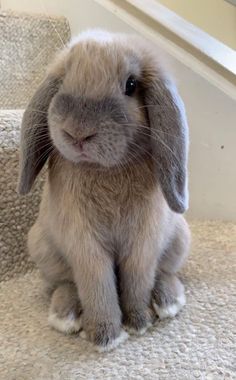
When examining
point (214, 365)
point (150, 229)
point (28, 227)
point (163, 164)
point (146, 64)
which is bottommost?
point (28, 227)

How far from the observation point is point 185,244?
1.18 meters

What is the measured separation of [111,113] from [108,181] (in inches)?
5.7

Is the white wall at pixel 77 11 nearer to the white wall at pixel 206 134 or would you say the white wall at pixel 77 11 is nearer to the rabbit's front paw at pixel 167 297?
the white wall at pixel 206 134

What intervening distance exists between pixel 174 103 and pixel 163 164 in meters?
0.10

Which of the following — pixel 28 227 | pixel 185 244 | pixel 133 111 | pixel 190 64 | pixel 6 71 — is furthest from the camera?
pixel 6 71

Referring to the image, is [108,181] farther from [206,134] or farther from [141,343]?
[206,134]

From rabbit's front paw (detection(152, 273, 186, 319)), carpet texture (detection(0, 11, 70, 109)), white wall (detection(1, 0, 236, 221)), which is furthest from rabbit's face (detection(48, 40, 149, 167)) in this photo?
carpet texture (detection(0, 11, 70, 109))

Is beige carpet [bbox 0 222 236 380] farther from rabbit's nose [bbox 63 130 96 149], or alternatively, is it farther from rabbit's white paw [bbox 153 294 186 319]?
rabbit's nose [bbox 63 130 96 149]

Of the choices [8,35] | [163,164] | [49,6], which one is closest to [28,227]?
Result: [163,164]

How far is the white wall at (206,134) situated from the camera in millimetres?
1406

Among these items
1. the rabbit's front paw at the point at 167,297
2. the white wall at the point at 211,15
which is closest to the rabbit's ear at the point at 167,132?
the rabbit's front paw at the point at 167,297

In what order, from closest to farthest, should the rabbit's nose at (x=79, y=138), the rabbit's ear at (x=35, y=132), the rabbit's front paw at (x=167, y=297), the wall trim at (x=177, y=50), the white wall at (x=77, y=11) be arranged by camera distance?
the rabbit's nose at (x=79, y=138) → the rabbit's ear at (x=35, y=132) → the rabbit's front paw at (x=167, y=297) → the wall trim at (x=177, y=50) → the white wall at (x=77, y=11)

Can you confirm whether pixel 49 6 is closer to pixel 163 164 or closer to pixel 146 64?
pixel 146 64

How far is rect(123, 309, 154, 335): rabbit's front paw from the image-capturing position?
1.06 meters
